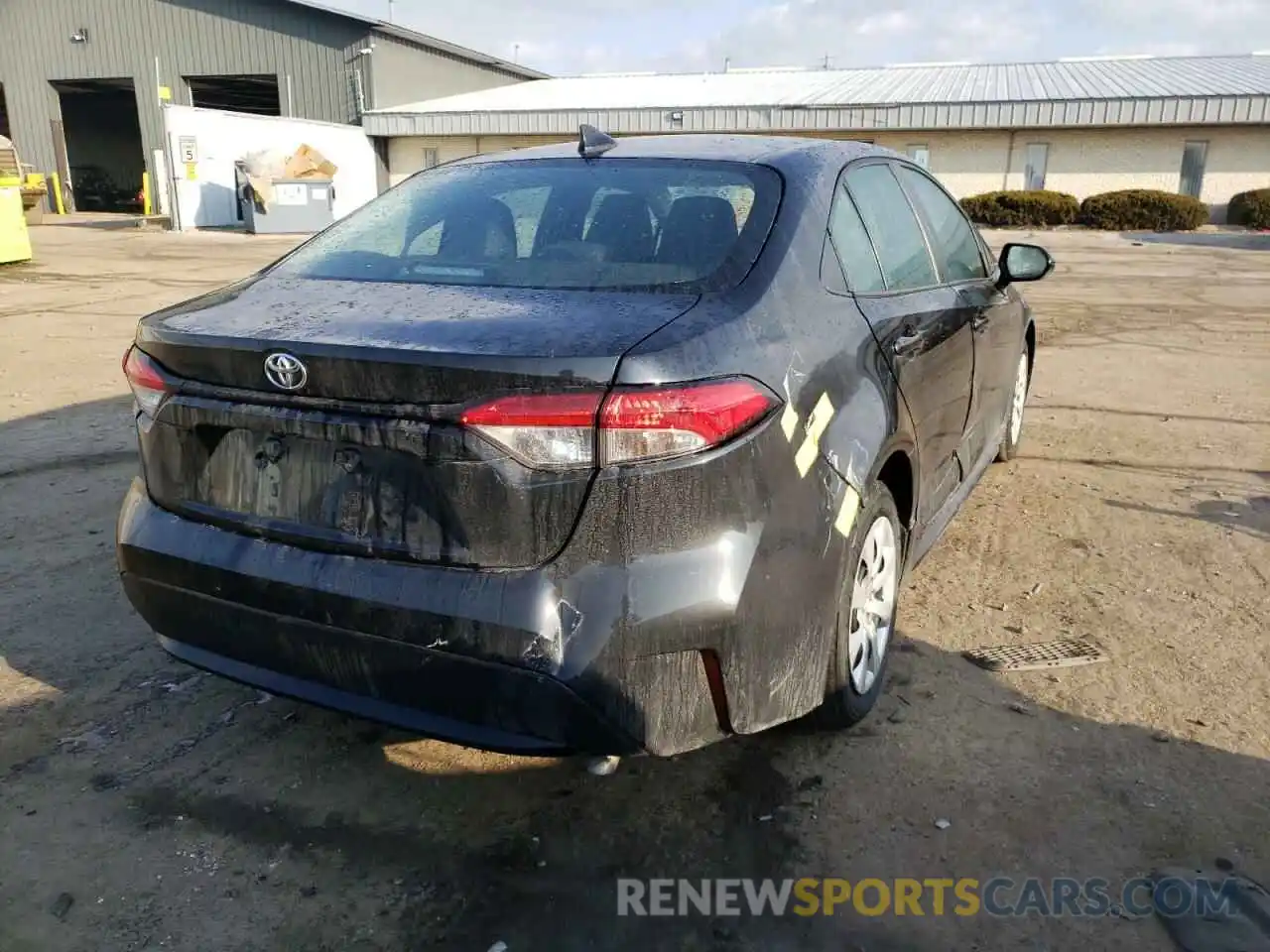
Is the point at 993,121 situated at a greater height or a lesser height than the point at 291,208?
greater

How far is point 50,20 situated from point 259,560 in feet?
135

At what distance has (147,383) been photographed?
98.7 inches

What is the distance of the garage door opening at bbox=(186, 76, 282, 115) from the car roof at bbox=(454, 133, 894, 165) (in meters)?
35.5

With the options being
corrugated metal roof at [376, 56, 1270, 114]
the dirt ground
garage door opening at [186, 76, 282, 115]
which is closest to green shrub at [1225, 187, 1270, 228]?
corrugated metal roof at [376, 56, 1270, 114]

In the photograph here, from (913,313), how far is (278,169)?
26.7 m

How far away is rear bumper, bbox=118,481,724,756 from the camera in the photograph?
2.09 meters

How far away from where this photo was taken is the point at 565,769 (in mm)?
2857

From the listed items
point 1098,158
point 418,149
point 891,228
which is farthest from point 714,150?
point 418,149

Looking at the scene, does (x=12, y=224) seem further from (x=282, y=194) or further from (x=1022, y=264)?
(x=1022, y=264)

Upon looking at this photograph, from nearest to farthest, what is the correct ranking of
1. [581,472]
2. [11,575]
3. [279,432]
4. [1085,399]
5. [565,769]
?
[581,472]
[279,432]
[565,769]
[11,575]
[1085,399]

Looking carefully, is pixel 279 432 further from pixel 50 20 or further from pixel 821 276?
pixel 50 20

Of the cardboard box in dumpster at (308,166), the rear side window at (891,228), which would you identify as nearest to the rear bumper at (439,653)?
the rear side window at (891,228)

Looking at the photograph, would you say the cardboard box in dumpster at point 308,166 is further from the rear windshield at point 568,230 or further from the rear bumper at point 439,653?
the rear bumper at point 439,653

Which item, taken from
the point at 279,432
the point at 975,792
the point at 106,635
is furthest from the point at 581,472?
the point at 106,635
